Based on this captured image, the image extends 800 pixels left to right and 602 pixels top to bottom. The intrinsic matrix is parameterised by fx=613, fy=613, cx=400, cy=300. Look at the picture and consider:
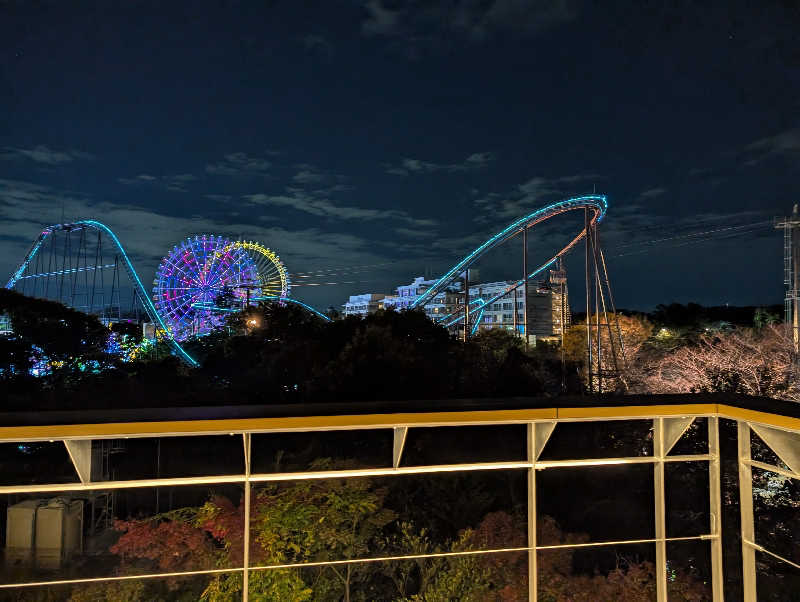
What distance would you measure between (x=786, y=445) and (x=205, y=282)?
2981 centimetres

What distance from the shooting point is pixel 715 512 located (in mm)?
2578

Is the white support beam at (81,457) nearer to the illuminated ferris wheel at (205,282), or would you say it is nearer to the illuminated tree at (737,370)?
the illuminated tree at (737,370)

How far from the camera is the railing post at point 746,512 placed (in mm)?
2432

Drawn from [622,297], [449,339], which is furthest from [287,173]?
Answer: [449,339]

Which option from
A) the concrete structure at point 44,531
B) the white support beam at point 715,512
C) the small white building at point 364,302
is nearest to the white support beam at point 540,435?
the white support beam at point 715,512

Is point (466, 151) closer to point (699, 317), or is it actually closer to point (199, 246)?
point (699, 317)

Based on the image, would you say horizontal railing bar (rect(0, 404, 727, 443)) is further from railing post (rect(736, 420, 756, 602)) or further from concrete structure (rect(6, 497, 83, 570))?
concrete structure (rect(6, 497, 83, 570))

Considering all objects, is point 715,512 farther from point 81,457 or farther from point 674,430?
point 81,457

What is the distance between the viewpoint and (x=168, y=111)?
73.9 meters

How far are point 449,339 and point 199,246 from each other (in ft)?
50.5

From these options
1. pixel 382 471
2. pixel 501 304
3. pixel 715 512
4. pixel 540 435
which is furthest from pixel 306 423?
pixel 501 304

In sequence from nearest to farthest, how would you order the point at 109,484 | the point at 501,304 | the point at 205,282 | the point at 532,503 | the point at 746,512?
1. the point at 109,484
2. the point at 746,512
3. the point at 532,503
4. the point at 205,282
5. the point at 501,304

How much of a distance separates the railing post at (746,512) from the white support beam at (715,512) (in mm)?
87

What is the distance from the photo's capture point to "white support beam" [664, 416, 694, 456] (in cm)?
254
